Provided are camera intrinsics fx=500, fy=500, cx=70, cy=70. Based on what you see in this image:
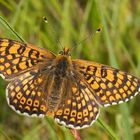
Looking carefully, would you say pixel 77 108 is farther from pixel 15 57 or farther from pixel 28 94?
pixel 15 57

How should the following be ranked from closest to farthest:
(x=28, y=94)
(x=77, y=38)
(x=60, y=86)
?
(x=28, y=94) → (x=60, y=86) → (x=77, y=38)

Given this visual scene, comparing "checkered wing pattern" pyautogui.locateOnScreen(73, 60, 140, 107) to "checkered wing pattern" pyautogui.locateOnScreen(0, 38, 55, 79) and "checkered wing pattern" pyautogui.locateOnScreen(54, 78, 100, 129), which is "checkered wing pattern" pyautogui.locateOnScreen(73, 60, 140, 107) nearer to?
"checkered wing pattern" pyautogui.locateOnScreen(54, 78, 100, 129)

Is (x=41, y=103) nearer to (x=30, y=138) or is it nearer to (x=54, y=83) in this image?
(x=54, y=83)

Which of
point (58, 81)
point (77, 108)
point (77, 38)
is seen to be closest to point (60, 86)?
point (58, 81)

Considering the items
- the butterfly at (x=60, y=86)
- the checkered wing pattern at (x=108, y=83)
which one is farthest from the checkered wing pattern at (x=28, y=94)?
the checkered wing pattern at (x=108, y=83)

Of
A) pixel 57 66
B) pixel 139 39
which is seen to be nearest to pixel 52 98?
pixel 57 66

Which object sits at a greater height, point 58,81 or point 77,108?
point 58,81

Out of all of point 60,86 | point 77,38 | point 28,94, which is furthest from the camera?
point 77,38
